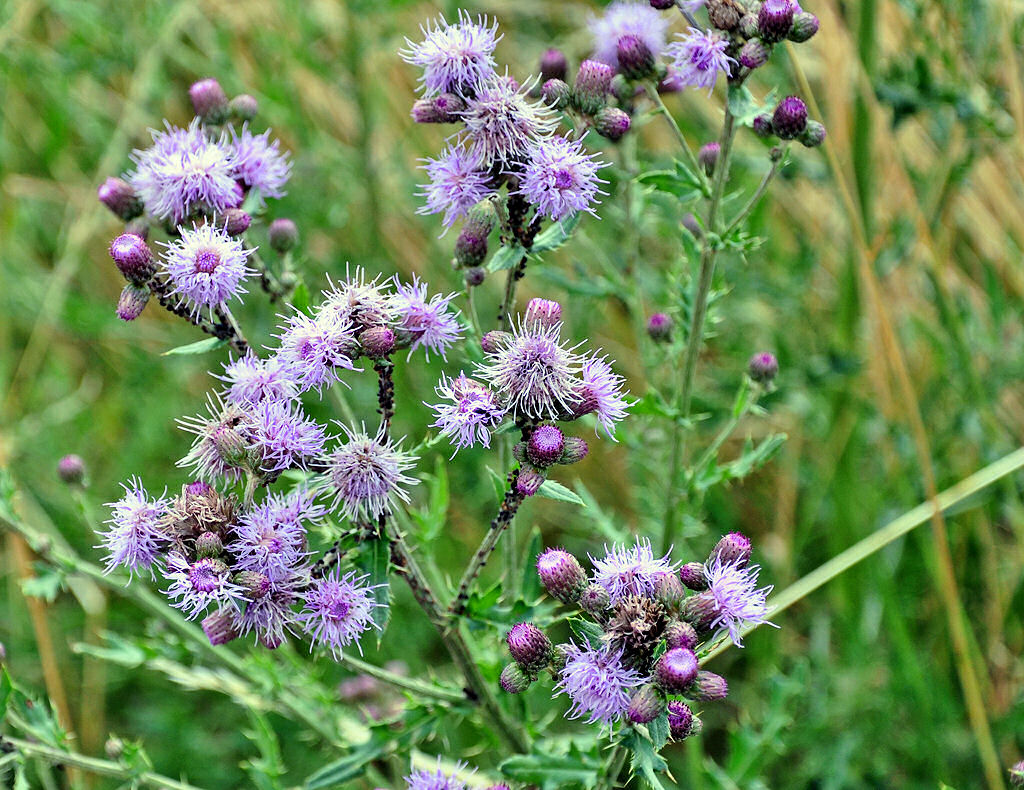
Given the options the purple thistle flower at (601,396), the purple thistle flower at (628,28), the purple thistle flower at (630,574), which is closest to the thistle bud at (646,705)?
the purple thistle flower at (630,574)

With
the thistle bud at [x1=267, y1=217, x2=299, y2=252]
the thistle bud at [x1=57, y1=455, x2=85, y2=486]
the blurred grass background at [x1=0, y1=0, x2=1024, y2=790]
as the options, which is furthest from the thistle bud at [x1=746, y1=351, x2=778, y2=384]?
the thistle bud at [x1=57, y1=455, x2=85, y2=486]

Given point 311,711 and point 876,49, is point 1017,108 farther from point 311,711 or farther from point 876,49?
point 311,711

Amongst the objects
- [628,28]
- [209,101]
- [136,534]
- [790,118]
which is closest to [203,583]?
[136,534]

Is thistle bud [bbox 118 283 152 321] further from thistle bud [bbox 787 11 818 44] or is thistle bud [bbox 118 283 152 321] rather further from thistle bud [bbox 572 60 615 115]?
thistle bud [bbox 787 11 818 44]

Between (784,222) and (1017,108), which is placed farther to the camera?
(784,222)

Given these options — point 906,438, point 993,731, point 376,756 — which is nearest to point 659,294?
point 906,438

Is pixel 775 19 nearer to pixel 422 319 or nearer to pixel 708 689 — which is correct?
pixel 422 319

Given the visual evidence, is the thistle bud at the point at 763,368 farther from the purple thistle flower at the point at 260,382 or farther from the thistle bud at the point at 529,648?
the purple thistle flower at the point at 260,382
